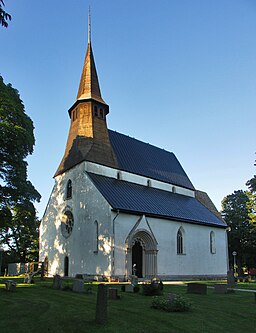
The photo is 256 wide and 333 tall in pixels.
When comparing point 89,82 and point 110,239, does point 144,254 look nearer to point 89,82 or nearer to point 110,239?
point 110,239

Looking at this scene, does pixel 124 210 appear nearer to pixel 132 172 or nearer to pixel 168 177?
pixel 132 172

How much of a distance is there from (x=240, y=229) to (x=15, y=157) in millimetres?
36260

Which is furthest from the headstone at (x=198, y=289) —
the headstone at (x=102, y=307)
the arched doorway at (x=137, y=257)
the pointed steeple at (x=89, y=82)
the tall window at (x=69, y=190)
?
the pointed steeple at (x=89, y=82)

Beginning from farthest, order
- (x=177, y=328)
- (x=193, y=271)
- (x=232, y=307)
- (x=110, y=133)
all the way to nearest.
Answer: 1. (x=110, y=133)
2. (x=193, y=271)
3. (x=232, y=307)
4. (x=177, y=328)

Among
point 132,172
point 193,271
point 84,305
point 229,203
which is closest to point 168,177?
point 132,172

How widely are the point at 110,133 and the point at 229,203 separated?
27.4 meters

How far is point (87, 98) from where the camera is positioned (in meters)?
30.1

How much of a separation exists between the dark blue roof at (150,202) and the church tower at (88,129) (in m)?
2.09

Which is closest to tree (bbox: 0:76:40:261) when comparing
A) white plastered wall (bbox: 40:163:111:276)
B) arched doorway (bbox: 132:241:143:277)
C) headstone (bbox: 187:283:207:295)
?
white plastered wall (bbox: 40:163:111:276)

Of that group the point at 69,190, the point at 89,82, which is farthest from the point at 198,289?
the point at 89,82

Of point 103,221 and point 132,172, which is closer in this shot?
point 103,221

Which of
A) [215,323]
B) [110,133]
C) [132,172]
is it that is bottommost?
[215,323]

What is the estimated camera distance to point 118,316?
903 cm

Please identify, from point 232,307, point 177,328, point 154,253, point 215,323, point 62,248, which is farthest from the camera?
point 62,248
